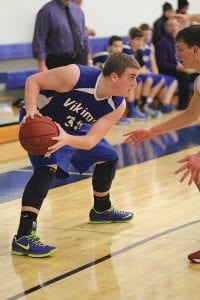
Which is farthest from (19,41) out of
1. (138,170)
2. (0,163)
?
(138,170)

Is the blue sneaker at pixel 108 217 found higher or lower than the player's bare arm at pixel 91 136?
lower

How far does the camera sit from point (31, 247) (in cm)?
455

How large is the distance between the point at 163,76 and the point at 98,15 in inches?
70.6

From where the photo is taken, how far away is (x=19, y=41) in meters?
11.6

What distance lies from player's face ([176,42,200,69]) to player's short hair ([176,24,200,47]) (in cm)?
2

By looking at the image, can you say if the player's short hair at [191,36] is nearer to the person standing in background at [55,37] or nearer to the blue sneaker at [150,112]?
the person standing in background at [55,37]

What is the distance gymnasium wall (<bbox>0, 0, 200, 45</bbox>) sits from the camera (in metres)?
11.3

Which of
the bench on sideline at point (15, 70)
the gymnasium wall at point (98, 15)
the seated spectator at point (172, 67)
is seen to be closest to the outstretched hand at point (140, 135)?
the bench on sideline at point (15, 70)

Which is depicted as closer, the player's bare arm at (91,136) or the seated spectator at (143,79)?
the player's bare arm at (91,136)

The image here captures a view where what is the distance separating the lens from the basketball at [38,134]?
4.32 m

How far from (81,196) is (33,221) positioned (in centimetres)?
162

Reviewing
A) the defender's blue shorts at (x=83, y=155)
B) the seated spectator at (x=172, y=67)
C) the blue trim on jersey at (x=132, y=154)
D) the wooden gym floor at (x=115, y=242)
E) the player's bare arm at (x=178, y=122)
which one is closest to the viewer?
the wooden gym floor at (x=115, y=242)

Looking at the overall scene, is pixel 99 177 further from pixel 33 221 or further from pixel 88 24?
pixel 88 24

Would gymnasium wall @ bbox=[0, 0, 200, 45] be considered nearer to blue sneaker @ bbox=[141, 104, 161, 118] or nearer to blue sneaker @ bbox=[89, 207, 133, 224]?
blue sneaker @ bbox=[141, 104, 161, 118]
